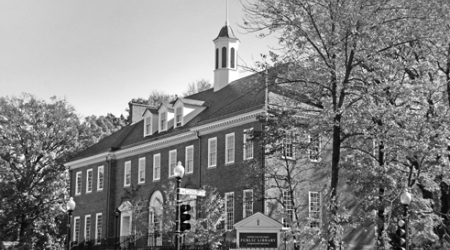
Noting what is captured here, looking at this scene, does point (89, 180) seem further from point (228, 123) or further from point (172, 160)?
point (228, 123)

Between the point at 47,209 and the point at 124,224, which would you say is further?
the point at 47,209

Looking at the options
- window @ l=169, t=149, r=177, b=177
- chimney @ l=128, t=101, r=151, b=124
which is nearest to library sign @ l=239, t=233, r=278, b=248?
window @ l=169, t=149, r=177, b=177

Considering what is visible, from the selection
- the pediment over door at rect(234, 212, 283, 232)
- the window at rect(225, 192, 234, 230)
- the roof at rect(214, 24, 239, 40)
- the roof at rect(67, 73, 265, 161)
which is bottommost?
the pediment over door at rect(234, 212, 283, 232)

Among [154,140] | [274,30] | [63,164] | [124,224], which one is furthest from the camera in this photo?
[63,164]

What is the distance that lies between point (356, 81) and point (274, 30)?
3.56m

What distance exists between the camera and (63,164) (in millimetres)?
63094

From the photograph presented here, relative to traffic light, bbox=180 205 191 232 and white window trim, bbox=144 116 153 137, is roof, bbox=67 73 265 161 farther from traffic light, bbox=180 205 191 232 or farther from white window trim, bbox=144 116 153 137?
traffic light, bbox=180 205 191 232

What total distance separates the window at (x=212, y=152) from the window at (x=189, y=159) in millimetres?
2154

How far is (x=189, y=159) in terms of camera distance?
4703 cm

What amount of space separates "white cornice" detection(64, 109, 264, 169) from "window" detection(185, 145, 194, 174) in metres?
0.64

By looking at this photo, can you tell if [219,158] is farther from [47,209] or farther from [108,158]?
[47,209]

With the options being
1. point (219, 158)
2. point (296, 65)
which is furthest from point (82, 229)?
point (296, 65)

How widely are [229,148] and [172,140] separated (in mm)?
7084

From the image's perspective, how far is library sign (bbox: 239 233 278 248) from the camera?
29.7 metres
